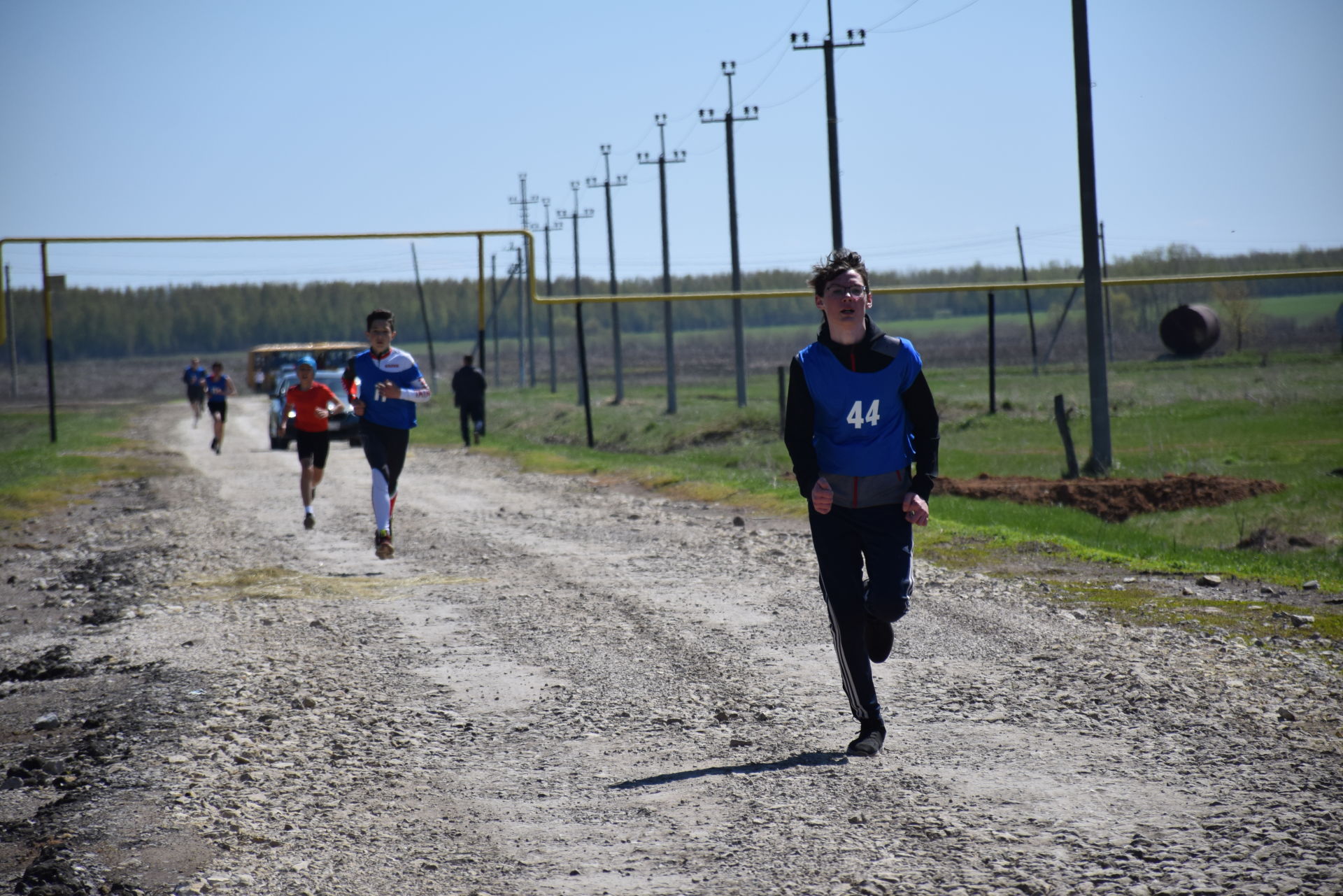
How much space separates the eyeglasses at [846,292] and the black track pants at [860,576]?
0.86 m

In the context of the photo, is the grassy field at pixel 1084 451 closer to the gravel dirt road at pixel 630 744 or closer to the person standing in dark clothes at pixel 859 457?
the gravel dirt road at pixel 630 744

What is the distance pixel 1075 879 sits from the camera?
12.5ft

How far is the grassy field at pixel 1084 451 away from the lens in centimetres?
1165

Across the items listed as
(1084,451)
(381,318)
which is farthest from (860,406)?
(1084,451)

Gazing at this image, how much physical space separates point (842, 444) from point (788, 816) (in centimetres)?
154

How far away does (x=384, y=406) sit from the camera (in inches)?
427

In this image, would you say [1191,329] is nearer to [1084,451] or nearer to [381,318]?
[1084,451]

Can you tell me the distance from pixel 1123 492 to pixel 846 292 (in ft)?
35.9

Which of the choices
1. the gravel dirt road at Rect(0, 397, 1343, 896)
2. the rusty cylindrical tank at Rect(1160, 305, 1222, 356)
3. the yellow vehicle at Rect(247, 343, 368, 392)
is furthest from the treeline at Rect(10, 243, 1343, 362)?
the gravel dirt road at Rect(0, 397, 1343, 896)

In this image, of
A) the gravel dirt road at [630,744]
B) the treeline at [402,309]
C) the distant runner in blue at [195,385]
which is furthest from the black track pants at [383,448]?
the treeline at [402,309]

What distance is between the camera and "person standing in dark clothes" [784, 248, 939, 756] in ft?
16.9

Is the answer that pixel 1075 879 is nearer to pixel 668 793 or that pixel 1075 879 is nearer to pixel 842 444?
pixel 668 793

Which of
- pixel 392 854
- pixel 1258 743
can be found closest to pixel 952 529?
pixel 1258 743

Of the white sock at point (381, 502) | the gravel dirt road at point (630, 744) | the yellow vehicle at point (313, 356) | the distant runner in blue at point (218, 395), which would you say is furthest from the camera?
the yellow vehicle at point (313, 356)
